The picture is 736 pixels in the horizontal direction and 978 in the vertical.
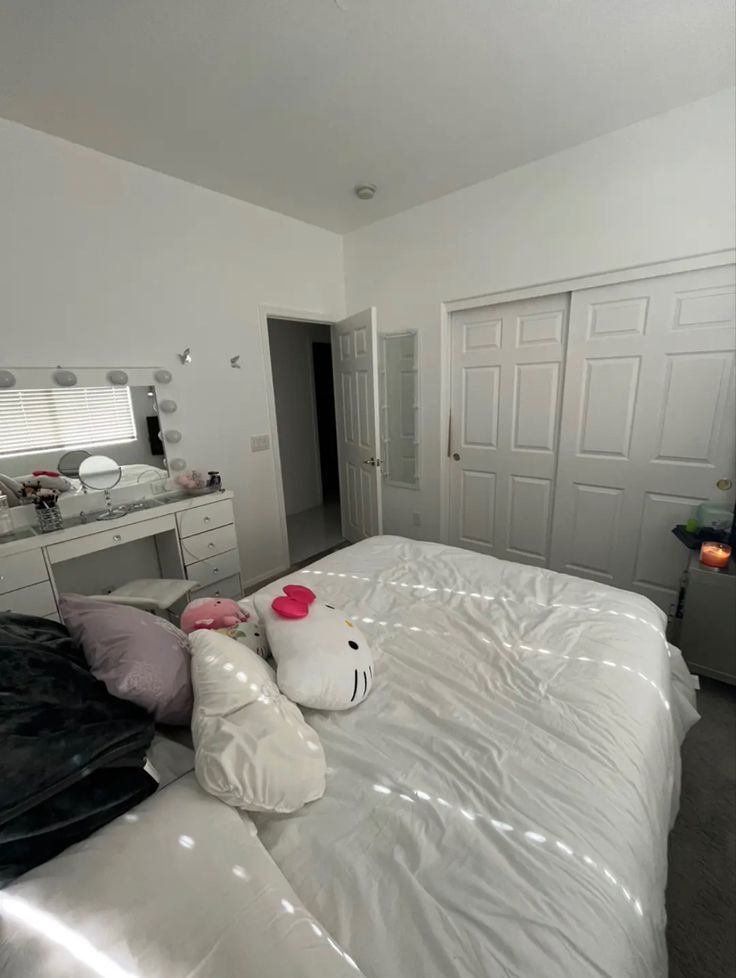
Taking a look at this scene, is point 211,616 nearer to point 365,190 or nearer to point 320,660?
point 320,660

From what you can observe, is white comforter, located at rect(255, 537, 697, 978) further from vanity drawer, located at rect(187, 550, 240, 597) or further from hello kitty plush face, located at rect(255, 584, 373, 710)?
vanity drawer, located at rect(187, 550, 240, 597)

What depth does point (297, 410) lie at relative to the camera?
195 inches

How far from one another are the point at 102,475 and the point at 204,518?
0.60 metres

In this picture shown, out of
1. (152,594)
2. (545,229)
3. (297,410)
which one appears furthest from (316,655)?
(297,410)

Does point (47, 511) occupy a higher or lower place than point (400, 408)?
lower

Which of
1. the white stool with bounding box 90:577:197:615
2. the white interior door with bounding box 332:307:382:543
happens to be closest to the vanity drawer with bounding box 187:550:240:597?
the white stool with bounding box 90:577:197:615

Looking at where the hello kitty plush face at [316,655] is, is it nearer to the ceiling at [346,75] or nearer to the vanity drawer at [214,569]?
the vanity drawer at [214,569]

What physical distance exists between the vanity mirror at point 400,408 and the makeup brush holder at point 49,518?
225 cm

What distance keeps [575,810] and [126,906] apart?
31.6 inches

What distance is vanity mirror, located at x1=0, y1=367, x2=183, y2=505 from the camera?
2057 mm

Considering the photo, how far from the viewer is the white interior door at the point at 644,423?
2.12 metres

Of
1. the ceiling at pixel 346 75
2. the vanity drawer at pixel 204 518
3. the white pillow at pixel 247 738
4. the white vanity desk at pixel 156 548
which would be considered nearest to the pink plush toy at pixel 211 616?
the white pillow at pixel 247 738

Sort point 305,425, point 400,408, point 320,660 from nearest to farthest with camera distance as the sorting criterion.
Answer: point 320,660, point 400,408, point 305,425

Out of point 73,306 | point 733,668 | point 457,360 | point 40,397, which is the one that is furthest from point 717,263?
point 40,397
